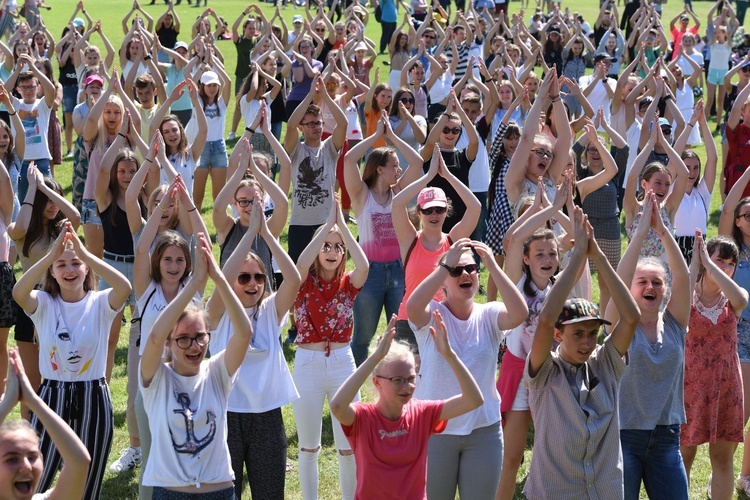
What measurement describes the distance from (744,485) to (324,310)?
10.4 feet

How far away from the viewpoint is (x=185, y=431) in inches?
210

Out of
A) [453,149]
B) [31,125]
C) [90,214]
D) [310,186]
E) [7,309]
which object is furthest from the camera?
[31,125]

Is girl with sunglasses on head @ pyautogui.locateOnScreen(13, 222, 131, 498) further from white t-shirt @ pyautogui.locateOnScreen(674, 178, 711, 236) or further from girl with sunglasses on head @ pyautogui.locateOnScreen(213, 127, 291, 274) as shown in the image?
white t-shirt @ pyautogui.locateOnScreen(674, 178, 711, 236)

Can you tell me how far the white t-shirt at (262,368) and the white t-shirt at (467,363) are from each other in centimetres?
80

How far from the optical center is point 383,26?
29.1 metres

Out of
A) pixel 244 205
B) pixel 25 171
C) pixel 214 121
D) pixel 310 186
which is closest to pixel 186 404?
pixel 244 205

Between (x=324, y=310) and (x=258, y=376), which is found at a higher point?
(x=324, y=310)

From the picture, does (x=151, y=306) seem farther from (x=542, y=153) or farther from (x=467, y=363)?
(x=542, y=153)

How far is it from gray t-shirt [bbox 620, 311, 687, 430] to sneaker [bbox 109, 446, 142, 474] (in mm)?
3500

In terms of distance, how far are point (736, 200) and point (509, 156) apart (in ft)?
7.79

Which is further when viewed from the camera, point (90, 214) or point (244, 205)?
point (90, 214)

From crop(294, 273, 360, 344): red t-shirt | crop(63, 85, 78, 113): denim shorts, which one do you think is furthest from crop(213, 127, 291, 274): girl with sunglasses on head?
crop(63, 85, 78, 113): denim shorts

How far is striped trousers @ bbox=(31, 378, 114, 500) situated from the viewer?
625 centimetres

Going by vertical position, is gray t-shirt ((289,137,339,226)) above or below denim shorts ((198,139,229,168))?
below
